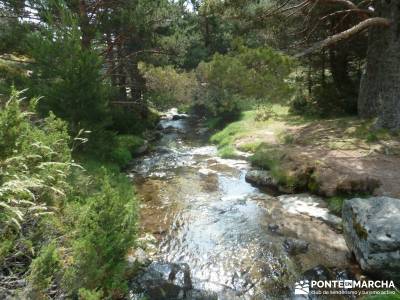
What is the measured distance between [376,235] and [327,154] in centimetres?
589

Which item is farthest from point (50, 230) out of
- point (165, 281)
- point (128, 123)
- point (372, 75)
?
point (372, 75)

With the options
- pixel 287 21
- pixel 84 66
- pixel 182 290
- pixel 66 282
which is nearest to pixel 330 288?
pixel 182 290

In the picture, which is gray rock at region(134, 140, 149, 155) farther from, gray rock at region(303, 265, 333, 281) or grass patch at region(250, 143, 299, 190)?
gray rock at region(303, 265, 333, 281)

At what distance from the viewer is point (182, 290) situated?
5.71 metres

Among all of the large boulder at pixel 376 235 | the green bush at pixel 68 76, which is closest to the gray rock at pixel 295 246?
the large boulder at pixel 376 235

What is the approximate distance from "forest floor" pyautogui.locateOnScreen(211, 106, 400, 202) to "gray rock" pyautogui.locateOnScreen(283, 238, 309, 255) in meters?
2.65

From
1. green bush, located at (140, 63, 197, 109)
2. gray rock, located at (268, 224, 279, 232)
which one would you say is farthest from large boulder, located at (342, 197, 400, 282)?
green bush, located at (140, 63, 197, 109)

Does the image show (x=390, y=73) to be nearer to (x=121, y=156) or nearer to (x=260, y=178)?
(x=260, y=178)

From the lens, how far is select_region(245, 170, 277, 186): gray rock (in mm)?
11167

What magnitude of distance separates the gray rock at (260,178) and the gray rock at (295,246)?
377 centimetres

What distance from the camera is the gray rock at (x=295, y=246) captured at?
7.00 m

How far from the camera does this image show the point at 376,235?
19.1 ft

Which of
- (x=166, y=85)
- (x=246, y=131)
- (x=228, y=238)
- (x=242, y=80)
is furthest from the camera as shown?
(x=166, y=85)

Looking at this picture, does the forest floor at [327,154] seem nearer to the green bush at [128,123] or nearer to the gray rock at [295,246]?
the gray rock at [295,246]
